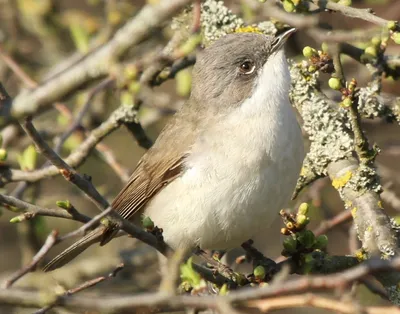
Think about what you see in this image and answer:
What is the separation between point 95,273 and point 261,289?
4.18 metres

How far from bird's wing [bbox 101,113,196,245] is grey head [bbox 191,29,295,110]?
261 mm

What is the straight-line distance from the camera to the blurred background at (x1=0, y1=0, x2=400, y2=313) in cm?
567

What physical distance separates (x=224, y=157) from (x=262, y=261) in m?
0.67

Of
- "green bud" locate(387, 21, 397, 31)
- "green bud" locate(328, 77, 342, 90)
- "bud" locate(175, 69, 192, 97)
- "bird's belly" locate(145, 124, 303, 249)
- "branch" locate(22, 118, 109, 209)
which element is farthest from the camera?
"bud" locate(175, 69, 192, 97)

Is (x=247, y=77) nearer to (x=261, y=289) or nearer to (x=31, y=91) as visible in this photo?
(x=31, y=91)

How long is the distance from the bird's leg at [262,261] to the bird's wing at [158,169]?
69 cm

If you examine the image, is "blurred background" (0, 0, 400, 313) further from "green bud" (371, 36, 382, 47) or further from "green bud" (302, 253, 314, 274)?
"green bud" (302, 253, 314, 274)

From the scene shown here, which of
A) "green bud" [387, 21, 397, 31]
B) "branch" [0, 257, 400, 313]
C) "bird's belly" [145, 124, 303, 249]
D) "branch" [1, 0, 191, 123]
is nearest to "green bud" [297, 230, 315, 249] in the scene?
"bird's belly" [145, 124, 303, 249]

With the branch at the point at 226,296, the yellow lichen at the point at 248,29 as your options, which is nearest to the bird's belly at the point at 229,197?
the yellow lichen at the point at 248,29

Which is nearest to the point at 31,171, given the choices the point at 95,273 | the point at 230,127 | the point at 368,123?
the point at 230,127

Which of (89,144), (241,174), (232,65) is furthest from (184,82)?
(241,174)

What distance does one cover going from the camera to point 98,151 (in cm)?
578

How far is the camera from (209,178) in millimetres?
4352

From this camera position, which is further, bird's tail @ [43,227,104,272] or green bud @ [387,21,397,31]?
bird's tail @ [43,227,104,272]
